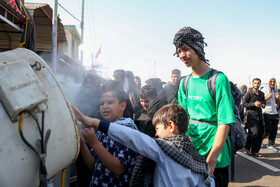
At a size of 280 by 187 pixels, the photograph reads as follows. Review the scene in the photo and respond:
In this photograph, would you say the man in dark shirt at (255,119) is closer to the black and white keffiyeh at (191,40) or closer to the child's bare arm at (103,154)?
the black and white keffiyeh at (191,40)

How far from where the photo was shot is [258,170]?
4156mm

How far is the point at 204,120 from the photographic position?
1731mm

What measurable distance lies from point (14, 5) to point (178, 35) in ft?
7.99

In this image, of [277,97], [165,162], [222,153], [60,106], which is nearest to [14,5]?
[60,106]

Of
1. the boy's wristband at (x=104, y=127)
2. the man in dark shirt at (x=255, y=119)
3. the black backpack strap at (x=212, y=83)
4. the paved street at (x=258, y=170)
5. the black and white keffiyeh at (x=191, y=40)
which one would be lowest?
the paved street at (x=258, y=170)

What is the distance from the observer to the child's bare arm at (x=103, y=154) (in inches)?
47.1

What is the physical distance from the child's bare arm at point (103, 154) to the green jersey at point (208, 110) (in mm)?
727

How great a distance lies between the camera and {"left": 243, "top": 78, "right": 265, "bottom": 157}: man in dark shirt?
5.11 meters

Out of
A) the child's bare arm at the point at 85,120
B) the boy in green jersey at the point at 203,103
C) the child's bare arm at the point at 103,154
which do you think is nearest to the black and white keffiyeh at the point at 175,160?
the child's bare arm at the point at 103,154

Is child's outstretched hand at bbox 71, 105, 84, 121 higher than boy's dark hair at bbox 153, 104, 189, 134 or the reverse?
higher

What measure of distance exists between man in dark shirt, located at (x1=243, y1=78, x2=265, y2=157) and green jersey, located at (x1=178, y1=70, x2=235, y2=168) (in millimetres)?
3974

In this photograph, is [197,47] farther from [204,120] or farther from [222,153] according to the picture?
[222,153]

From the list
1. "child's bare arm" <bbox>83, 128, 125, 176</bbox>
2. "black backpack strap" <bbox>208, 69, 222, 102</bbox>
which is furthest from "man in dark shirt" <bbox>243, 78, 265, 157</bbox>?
"child's bare arm" <bbox>83, 128, 125, 176</bbox>

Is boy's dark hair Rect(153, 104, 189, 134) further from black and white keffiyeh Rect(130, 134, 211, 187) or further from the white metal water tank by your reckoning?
the white metal water tank
